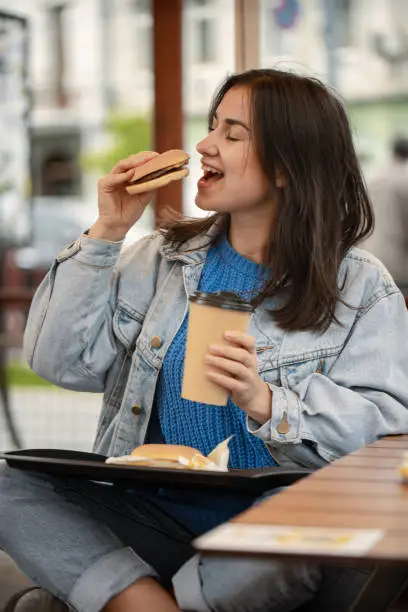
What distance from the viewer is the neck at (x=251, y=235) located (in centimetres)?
273

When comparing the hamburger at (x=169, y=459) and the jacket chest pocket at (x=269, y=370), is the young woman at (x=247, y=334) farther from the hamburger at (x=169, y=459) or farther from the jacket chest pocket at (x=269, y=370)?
the hamburger at (x=169, y=459)

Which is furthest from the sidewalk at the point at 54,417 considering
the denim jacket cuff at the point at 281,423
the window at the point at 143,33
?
the denim jacket cuff at the point at 281,423

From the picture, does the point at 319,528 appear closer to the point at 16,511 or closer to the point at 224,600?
the point at 224,600

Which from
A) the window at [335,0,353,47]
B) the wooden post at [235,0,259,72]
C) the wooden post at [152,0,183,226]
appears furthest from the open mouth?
the window at [335,0,353,47]

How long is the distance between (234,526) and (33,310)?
124cm

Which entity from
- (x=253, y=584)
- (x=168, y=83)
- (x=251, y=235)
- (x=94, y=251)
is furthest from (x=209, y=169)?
(x=168, y=83)

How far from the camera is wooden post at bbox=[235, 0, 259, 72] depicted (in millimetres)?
4555

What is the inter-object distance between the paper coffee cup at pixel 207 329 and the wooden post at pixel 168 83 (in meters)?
2.86

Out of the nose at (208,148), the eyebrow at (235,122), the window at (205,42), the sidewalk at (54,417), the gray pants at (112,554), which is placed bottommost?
the sidewalk at (54,417)

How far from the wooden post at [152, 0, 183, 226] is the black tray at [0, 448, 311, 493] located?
116 inches

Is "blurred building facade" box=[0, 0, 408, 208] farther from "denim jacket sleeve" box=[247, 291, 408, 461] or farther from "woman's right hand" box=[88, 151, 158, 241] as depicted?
"denim jacket sleeve" box=[247, 291, 408, 461]

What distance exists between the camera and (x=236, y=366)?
2242 mm

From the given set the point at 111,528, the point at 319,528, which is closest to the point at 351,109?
the point at 111,528

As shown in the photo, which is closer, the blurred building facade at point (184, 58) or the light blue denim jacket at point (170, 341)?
the light blue denim jacket at point (170, 341)
